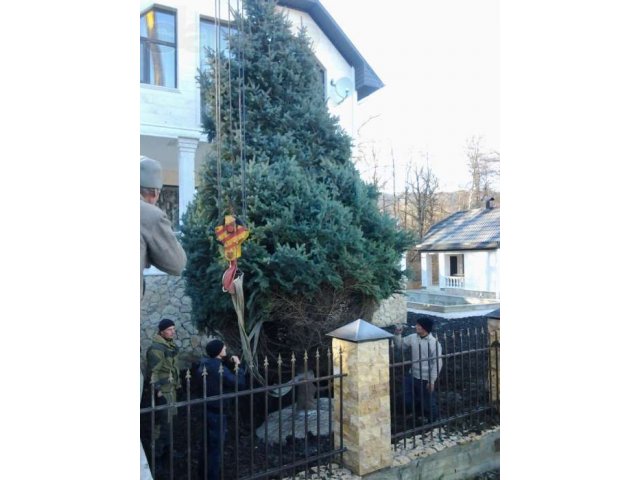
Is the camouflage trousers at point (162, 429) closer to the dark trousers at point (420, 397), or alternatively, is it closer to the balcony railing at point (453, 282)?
the dark trousers at point (420, 397)

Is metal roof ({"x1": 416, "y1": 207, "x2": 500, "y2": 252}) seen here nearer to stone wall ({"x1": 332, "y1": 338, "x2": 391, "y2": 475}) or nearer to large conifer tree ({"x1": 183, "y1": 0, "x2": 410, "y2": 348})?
large conifer tree ({"x1": 183, "y1": 0, "x2": 410, "y2": 348})

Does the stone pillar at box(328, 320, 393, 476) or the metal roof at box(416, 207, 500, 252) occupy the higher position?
the metal roof at box(416, 207, 500, 252)

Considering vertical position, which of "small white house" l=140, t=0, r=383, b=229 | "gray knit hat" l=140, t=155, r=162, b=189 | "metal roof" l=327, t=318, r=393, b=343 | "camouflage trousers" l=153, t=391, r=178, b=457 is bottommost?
"camouflage trousers" l=153, t=391, r=178, b=457

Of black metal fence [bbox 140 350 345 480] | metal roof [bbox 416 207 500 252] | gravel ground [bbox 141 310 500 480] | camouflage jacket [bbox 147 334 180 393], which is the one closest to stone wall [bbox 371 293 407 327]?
black metal fence [bbox 140 350 345 480]

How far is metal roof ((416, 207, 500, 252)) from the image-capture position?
→ 59.4ft

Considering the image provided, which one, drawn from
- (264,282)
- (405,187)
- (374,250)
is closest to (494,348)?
(374,250)

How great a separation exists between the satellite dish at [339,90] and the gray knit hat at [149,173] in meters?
8.04

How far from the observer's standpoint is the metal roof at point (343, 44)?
344 inches

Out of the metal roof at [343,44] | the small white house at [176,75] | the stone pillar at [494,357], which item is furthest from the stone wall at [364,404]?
the metal roof at [343,44]

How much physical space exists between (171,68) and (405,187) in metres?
19.2

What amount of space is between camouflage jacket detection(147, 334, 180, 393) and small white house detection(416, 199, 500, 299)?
557 inches

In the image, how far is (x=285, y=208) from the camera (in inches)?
172

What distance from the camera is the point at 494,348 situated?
479 centimetres

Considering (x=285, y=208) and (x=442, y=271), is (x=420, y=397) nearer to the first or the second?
(x=285, y=208)
